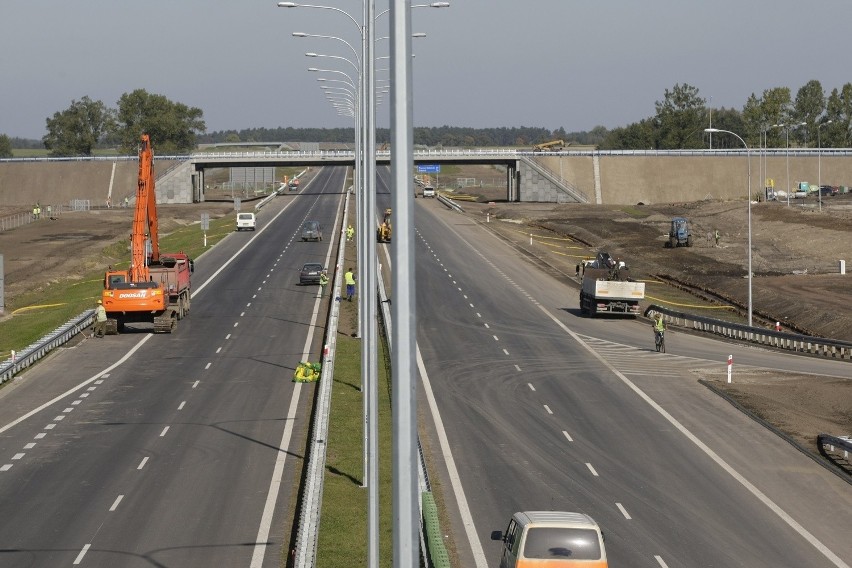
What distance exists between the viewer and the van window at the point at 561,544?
20281mm

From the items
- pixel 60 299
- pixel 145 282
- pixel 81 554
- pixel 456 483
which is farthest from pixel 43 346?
pixel 81 554

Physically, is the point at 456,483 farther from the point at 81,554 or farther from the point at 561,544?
the point at 561,544

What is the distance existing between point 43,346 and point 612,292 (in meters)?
29.0

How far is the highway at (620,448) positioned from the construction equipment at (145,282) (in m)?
12.5

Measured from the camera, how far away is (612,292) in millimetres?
67000

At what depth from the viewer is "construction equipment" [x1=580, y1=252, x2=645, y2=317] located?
66.6 meters

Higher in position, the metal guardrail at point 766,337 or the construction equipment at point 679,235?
the construction equipment at point 679,235

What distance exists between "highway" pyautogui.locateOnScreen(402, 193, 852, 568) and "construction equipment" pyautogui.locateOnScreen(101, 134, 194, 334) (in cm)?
1247

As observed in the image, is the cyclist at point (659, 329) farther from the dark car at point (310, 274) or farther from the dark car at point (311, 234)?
the dark car at point (311, 234)

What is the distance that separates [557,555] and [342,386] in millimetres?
27038

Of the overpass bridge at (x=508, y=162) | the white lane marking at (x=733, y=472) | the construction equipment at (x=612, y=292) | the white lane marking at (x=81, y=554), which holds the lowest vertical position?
the white lane marking at (x=733, y=472)

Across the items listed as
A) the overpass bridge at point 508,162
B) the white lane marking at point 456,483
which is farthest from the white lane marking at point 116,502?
the overpass bridge at point 508,162


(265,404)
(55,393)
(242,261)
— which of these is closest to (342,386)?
(265,404)

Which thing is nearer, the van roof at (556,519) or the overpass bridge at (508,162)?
the van roof at (556,519)
